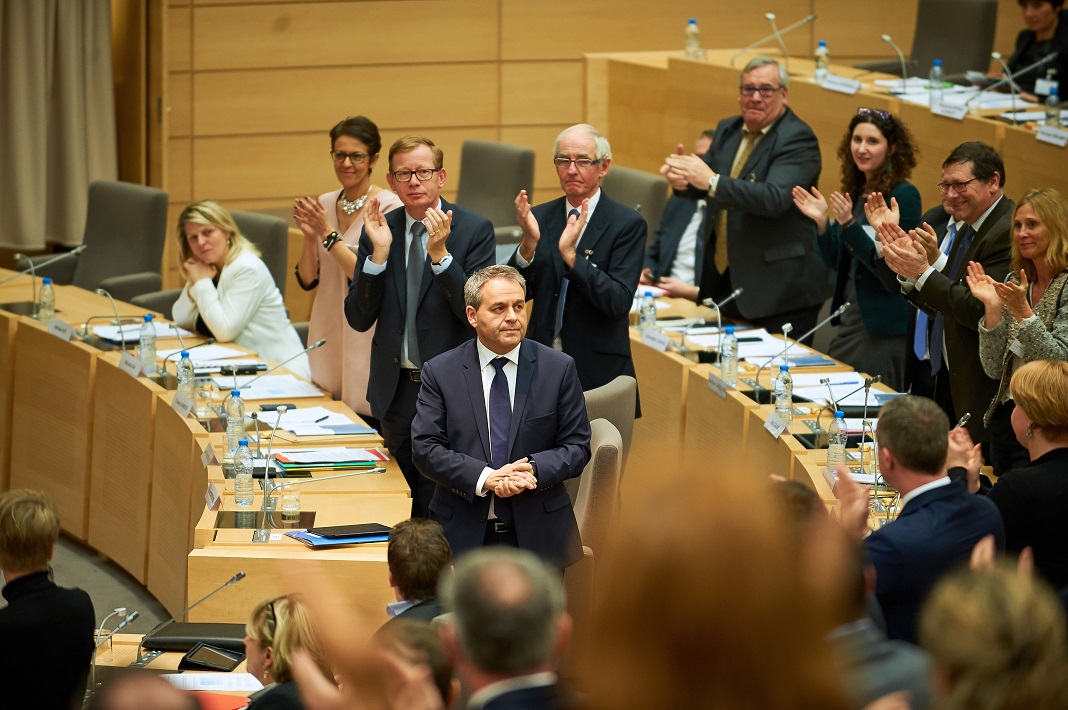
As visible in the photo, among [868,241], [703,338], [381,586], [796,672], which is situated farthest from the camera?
[703,338]

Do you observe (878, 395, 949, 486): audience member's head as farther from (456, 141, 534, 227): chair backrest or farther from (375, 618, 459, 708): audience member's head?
(456, 141, 534, 227): chair backrest

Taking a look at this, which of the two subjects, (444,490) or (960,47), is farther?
(960,47)

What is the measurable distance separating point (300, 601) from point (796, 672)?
152 centimetres

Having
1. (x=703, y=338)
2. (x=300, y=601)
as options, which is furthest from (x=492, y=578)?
(x=703, y=338)

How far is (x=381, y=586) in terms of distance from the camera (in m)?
3.52

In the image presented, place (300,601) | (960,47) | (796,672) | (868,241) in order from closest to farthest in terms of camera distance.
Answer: (796,672), (300,601), (868,241), (960,47)

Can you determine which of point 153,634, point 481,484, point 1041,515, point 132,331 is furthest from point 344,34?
point 1041,515

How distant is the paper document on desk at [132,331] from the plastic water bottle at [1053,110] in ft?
11.8

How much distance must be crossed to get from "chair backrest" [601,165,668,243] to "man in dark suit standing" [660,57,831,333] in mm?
1117

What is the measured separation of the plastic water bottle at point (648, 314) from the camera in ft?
18.2

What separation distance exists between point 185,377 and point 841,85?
369cm

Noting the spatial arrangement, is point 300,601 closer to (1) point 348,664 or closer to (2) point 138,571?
(1) point 348,664

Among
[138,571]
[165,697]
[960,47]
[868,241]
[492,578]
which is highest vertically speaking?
[960,47]

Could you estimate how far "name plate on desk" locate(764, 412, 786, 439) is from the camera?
14.0 feet
